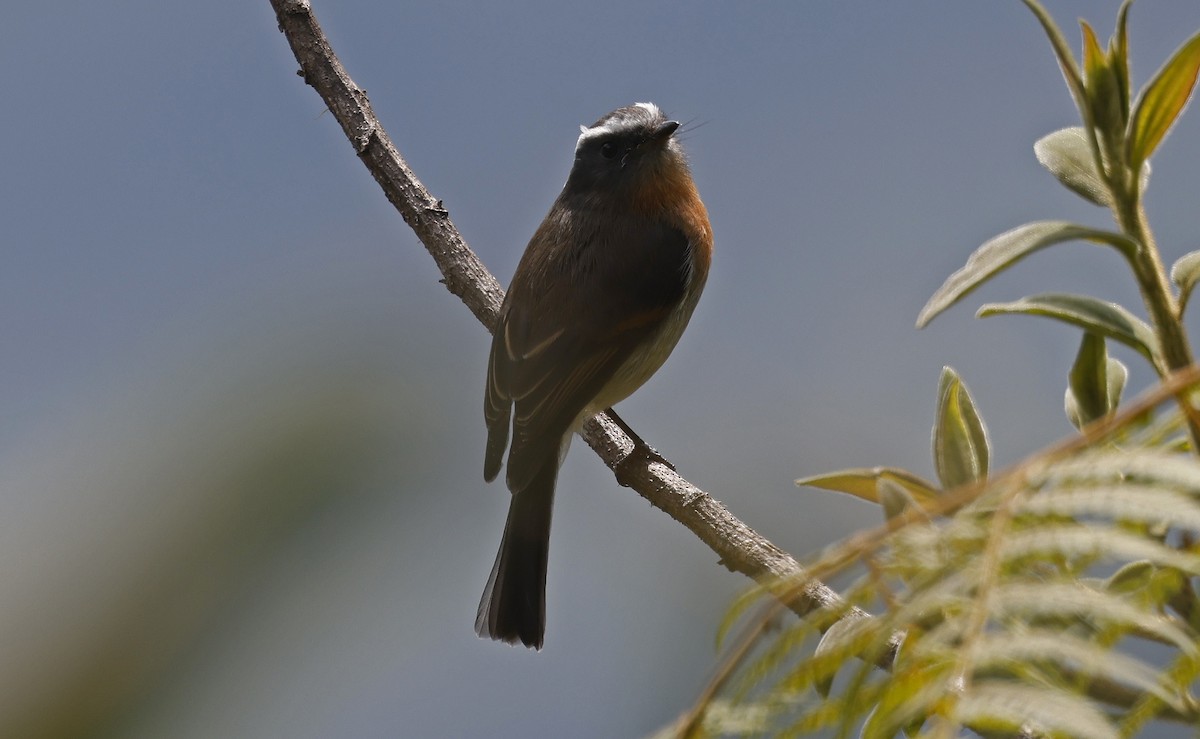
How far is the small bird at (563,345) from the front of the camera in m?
2.61

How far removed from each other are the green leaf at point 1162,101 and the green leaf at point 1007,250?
0.09m

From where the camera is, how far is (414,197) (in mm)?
2457

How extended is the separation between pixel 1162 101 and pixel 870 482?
0.44 m

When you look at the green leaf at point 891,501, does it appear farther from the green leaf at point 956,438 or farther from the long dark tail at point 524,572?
the long dark tail at point 524,572

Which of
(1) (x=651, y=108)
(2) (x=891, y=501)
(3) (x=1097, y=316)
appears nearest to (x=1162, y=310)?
(3) (x=1097, y=316)

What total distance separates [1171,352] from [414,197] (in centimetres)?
188

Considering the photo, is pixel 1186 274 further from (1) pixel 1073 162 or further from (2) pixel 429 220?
(2) pixel 429 220

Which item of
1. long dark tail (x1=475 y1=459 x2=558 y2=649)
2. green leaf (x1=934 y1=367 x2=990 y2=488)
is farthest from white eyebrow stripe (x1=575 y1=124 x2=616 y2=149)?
green leaf (x1=934 y1=367 x2=990 y2=488)

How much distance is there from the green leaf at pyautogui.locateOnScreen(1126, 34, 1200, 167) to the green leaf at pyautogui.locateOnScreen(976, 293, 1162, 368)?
0.37ft

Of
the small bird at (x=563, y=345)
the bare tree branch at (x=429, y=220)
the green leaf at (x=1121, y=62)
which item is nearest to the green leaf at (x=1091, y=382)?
the green leaf at (x=1121, y=62)

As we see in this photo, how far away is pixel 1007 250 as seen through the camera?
0.78 metres

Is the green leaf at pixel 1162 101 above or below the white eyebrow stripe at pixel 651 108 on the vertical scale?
below

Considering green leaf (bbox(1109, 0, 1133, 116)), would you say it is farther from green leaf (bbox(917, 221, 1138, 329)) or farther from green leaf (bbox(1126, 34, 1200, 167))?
green leaf (bbox(917, 221, 1138, 329))

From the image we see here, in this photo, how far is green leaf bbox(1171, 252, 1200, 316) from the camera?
0.82 metres
